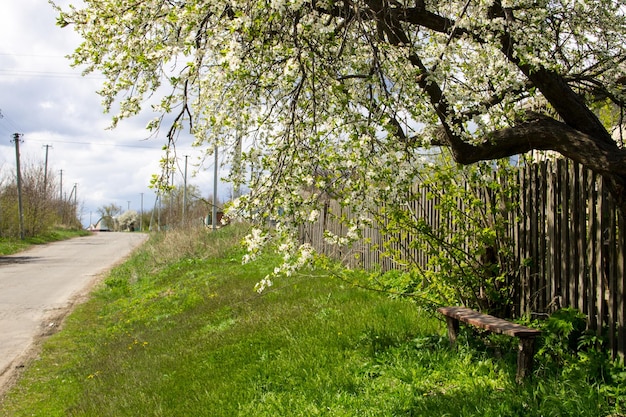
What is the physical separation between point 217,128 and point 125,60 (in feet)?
3.29

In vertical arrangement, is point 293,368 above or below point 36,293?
above

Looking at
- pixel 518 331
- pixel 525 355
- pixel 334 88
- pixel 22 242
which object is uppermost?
pixel 334 88

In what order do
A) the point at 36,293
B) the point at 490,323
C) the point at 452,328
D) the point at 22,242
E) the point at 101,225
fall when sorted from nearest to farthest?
1. the point at 490,323
2. the point at 452,328
3. the point at 36,293
4. the point at 22,242
5. the point at 101,225

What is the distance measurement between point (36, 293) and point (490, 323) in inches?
573

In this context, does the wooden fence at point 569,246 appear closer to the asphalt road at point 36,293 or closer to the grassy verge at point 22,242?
the asphalt road at point 36,293

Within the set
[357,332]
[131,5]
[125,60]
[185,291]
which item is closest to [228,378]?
[357,332]

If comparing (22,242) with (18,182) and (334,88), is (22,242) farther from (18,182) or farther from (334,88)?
(334,88)

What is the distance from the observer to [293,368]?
599 centimetres

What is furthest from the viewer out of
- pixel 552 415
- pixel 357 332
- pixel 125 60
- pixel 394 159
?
pixel 357 332

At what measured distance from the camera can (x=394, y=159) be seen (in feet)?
15.6

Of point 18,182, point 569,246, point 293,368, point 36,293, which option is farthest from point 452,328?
point 18,182

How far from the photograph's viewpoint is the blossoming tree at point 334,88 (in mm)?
4691


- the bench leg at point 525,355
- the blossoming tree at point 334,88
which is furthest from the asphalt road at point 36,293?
the bench leg at point 525,355

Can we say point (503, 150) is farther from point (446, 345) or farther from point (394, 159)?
point (446, 345)
